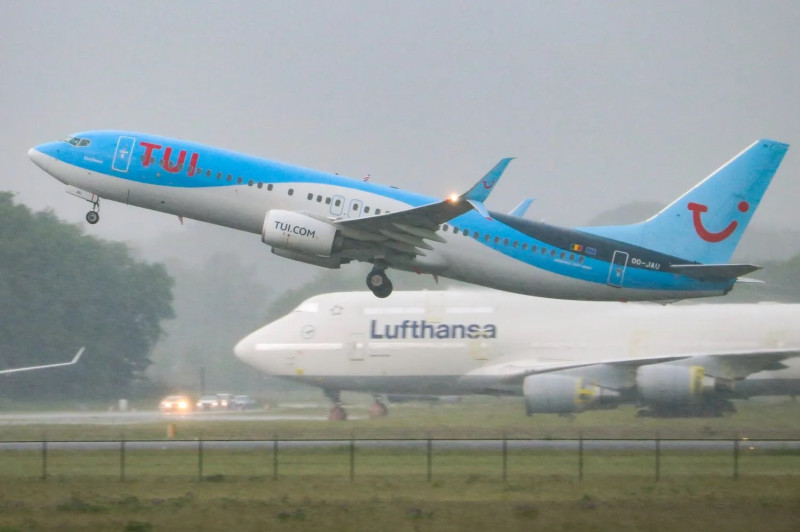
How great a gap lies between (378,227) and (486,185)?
4567 mm

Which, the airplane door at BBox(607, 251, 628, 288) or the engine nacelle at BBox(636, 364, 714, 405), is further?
the engine nacelle at BBox(636, 364, 714, 405)

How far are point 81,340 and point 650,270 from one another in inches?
1507

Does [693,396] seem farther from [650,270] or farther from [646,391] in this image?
[650,270]

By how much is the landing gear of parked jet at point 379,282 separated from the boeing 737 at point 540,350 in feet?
30.6

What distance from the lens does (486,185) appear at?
1412 inches

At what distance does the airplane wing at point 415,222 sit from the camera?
118 feet

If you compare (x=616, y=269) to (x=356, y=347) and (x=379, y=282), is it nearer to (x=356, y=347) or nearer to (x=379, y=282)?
(x=379, y=282)

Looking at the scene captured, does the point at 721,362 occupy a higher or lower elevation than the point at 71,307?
lower

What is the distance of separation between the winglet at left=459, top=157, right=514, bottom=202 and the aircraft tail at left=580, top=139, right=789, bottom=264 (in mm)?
7100

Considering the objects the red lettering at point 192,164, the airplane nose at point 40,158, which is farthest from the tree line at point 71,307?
the red lettering at point 192,164

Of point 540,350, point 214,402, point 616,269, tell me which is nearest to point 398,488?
point 616,269

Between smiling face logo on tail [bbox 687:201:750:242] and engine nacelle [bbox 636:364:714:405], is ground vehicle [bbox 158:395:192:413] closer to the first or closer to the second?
engine nacelle [bbox 636:364:714:405]

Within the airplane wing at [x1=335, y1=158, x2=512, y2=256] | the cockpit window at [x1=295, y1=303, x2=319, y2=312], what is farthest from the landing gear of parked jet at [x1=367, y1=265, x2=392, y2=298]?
the cockpit window at [x1=295, y1=303, x2=319, y2=312]

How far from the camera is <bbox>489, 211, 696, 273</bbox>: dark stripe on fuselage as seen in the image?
132 ft
